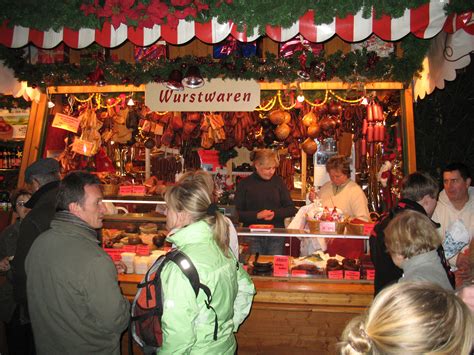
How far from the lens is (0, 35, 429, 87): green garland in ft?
18.5

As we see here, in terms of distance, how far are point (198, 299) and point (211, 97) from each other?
419 centimetres

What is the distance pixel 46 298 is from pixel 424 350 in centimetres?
216

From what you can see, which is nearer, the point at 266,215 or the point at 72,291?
the point at 72,291

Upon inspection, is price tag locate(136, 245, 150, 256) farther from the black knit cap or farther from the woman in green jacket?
the woman in green jacket

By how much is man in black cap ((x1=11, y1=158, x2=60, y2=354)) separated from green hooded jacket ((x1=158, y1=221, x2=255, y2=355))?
129 cm

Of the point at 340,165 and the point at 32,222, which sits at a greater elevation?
the point at 340,165

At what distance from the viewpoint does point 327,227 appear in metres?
4.61

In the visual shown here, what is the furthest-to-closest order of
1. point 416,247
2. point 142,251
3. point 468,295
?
point 142,251, point 416,247, point 468,295

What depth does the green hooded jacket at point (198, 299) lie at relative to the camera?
7.16ft

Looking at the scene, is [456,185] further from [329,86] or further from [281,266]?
[329,86]

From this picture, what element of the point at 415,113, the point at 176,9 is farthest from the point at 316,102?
the point at 176,9

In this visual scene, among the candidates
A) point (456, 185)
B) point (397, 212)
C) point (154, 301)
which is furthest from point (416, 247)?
point (456, 185)

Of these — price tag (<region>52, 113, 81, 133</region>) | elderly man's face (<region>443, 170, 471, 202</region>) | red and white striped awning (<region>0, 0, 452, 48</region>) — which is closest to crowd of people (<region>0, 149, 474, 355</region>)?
elderly man's face (<region>443, 170, 471, 202</region>)

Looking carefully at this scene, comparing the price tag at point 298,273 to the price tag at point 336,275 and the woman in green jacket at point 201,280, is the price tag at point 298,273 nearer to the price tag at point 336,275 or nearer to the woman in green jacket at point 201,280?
the price tag at point 336,275
